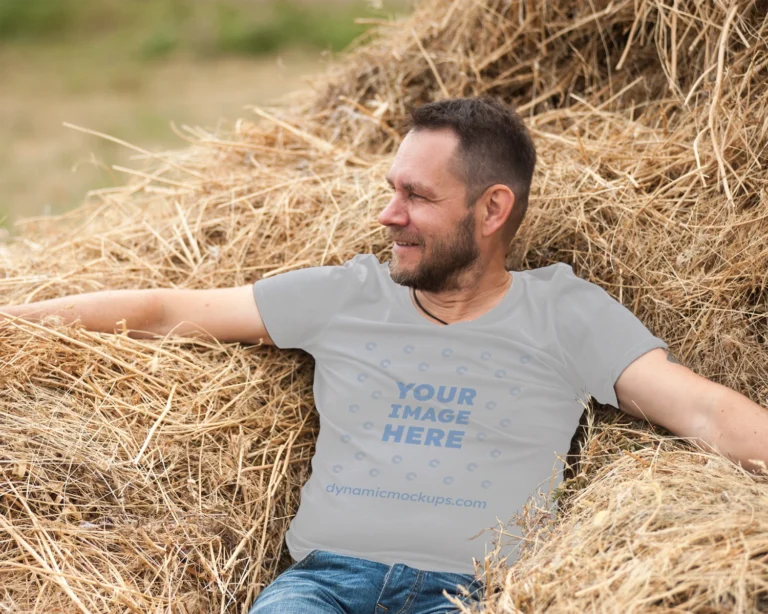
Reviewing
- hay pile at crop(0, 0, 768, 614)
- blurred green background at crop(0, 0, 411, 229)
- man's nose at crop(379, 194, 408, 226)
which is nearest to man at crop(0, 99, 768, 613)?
man's nose at crop(379, 194, 408, 226)

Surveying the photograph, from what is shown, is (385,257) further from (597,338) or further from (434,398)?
(597,338)

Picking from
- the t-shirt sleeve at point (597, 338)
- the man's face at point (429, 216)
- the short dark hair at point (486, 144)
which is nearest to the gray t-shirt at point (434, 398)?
the t-shirt sleeve at point (597, 338)

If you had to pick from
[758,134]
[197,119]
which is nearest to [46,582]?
[758,134]

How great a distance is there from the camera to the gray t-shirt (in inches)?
89.4

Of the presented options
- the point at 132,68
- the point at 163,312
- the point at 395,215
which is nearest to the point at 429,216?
the point at 395,215

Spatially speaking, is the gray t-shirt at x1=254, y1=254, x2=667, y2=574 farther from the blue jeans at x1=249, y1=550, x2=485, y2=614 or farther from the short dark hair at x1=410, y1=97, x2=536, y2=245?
the short dark hair at x1=410, y1=97, x2=536, y2=245

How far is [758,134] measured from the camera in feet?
Result: 9.06

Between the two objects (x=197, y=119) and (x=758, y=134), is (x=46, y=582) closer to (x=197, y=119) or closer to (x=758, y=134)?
(x=758, y=134)

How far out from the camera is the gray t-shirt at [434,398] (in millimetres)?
2271

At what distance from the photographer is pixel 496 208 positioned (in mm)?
2576

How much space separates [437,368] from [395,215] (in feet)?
1.43

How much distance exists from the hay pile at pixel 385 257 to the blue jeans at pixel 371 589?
7.2 inches

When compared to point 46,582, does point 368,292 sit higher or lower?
higher

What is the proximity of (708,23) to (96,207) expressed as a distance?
257 cm
